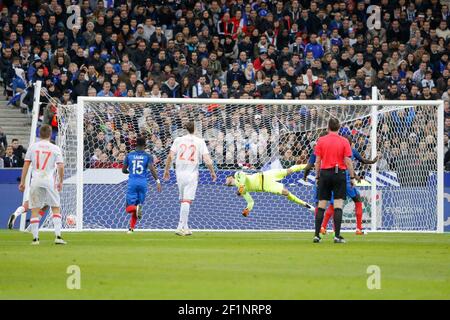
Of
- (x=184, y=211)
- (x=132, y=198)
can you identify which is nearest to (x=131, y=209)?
(x=132, y=198)

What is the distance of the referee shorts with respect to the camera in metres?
19.5

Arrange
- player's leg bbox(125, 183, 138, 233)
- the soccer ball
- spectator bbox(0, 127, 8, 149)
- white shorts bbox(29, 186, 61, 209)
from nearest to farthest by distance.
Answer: white shorts bbox(29, 186, 61, 209)
player's leg bbox(125, 183, 138, 233)
the soccer ball
spectator bbox(0, 127, 8, 149)

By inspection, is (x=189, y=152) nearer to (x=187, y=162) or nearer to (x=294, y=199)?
(x=187, y=162)

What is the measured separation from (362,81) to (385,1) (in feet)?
Result: 18.5

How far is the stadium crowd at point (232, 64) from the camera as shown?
2680cm

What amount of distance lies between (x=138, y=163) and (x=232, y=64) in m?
10.8

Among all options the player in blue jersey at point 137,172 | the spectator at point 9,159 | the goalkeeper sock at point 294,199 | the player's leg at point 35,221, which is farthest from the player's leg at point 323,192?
the spectator at point 9,159

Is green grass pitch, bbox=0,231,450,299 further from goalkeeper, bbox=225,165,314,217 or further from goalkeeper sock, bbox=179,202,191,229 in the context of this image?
goalkeeper, bbox=225,165,314,217

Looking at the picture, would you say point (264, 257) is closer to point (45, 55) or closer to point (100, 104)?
point (100, 104)

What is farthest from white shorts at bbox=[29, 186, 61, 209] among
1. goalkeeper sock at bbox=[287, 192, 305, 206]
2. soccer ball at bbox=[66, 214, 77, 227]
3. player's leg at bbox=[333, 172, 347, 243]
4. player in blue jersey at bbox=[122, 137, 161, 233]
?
goalkeeper sock at bbox=[287, 192, 305, 206]

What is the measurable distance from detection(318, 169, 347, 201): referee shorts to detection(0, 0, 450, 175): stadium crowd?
708cm

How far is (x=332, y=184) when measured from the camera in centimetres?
1955

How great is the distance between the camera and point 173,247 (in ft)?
62.3

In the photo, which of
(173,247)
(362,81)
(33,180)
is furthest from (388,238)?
(362,81)
